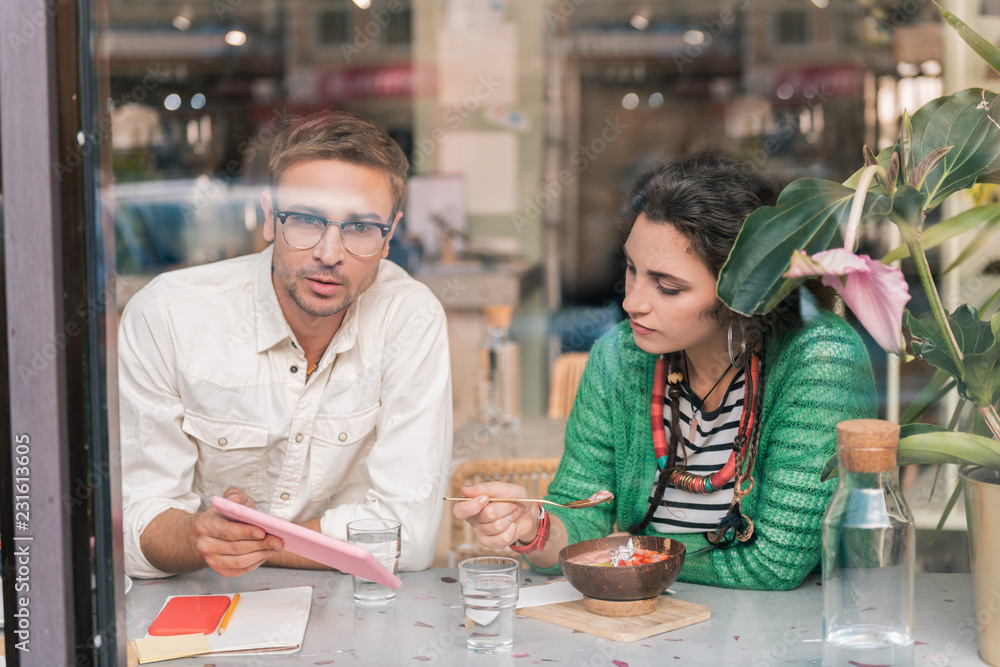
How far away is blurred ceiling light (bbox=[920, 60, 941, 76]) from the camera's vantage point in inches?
107

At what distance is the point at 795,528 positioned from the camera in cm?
122

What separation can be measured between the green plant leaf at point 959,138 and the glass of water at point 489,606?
1.95ft

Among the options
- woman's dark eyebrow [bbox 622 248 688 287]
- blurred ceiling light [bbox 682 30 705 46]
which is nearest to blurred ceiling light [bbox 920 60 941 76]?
woman's dark eyebrow [bbox 622 248 688 287]

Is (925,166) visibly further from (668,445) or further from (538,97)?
(538,97)

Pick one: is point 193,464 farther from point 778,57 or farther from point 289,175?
point 778,57

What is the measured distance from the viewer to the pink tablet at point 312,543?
92cm

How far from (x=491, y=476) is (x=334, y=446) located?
578 millimetres

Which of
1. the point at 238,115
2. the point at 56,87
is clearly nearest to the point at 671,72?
the point at 238,115

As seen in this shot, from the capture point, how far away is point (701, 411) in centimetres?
142

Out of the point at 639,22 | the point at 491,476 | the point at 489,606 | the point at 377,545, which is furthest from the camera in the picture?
the point at 639,22

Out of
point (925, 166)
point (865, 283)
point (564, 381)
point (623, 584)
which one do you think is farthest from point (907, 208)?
point (564, 381)

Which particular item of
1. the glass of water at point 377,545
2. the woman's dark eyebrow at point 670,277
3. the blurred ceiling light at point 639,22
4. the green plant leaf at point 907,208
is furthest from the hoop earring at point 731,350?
the blurred ceiling light at point 639,22

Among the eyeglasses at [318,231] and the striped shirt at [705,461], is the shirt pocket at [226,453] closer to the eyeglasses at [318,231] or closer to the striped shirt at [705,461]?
the eyeglasses at [318,231]

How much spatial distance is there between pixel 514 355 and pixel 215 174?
177cm
